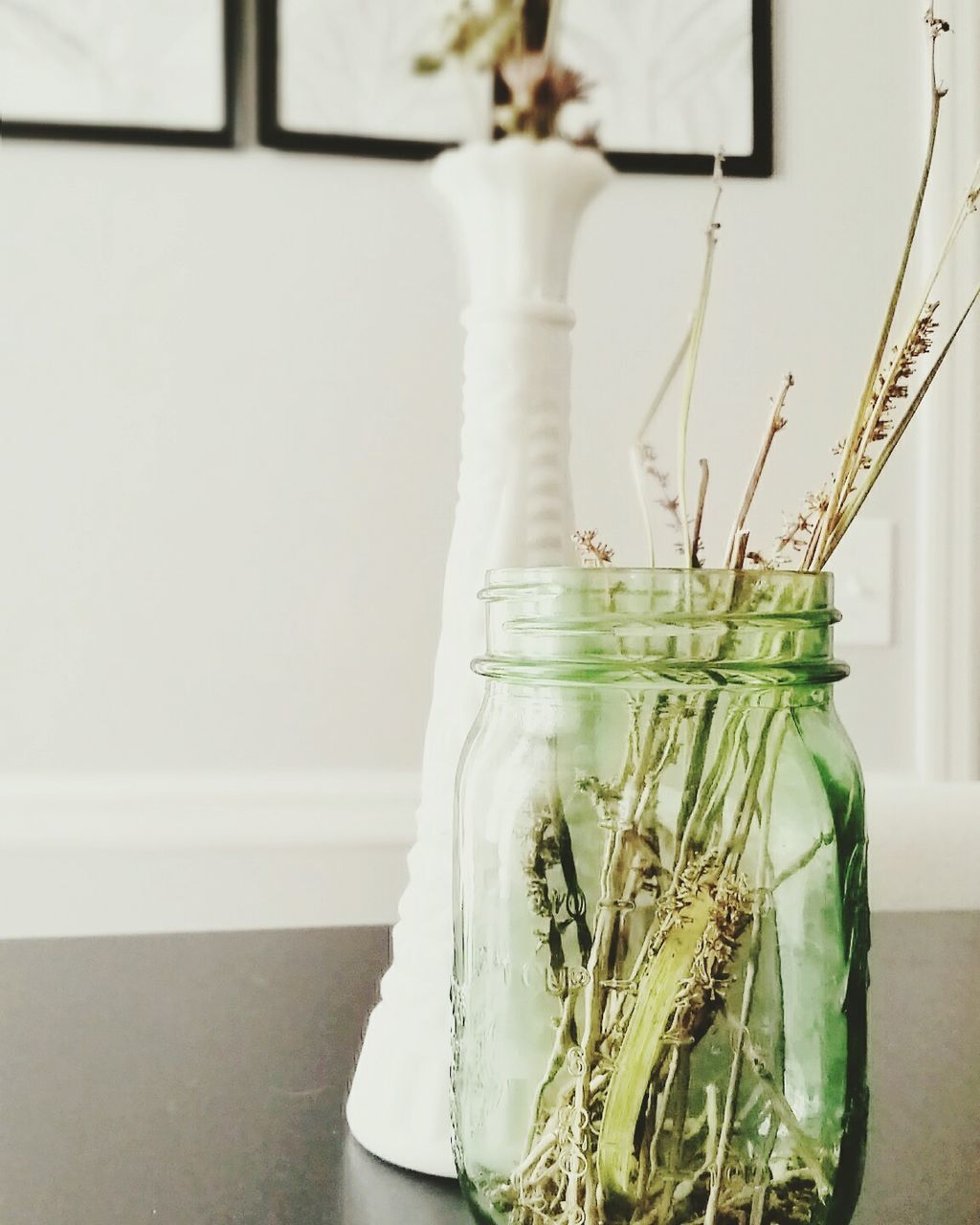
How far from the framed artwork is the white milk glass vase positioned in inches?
21.1

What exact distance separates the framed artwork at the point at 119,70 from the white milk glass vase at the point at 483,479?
21.1 inches

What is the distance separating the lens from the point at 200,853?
2.91ft

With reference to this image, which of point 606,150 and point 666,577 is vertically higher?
point 606,150

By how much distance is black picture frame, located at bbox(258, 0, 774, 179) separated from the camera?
86cm

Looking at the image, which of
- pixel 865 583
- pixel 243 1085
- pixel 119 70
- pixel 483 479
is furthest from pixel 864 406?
pixel 119 70

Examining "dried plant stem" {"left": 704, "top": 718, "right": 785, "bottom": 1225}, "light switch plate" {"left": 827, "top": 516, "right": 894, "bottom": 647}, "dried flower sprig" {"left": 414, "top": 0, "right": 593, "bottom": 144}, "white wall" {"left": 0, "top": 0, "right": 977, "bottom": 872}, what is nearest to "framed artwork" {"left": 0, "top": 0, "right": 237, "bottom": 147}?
"white wall" {"left": 0, "top": 0, "right": 977, "bottom": 872}

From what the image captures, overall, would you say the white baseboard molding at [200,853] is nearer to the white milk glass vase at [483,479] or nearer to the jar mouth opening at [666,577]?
the white milk glass vase at [483,479]

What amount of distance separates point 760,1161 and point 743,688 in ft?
0.49

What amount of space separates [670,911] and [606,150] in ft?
2.41


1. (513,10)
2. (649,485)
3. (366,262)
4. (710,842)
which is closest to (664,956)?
(710,842)

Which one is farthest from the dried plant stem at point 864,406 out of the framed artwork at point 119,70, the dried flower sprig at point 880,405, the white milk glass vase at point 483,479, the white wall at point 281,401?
the framed artwork at point 119,70

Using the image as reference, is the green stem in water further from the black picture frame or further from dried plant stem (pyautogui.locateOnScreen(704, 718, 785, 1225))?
→ the black picture frame

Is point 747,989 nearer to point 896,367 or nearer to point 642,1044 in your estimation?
point 642,1044

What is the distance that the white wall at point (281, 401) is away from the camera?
871 mm
